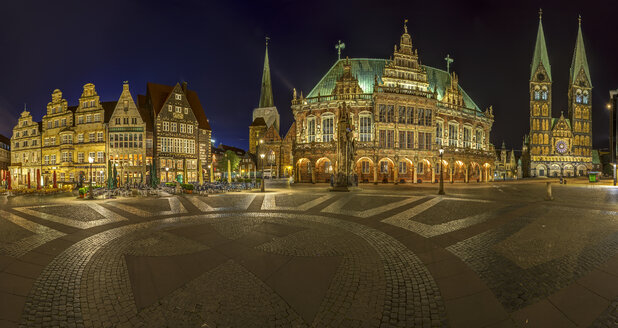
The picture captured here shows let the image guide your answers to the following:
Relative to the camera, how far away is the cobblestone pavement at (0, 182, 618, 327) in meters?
3.54

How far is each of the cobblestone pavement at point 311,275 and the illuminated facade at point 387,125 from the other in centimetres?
3073

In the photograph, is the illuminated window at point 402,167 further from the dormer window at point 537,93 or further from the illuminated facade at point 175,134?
the dormer window at point 537,93

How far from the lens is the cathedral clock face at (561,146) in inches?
3260

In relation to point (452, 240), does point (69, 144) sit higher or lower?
higher

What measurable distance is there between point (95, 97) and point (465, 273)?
53152mm

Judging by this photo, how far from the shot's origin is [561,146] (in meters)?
83.1

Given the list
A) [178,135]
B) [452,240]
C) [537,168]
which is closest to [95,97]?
[178,135]

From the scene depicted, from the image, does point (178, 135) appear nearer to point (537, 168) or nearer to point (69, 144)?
point (69, 144)

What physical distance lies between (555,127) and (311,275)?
376 feet

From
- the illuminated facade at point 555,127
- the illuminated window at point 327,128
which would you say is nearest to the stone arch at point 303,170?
the illuminated window at point 327,128

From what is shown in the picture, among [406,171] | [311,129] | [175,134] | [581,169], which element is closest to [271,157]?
[311,129]

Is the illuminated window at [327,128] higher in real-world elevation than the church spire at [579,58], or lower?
lower

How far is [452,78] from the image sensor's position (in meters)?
48.1

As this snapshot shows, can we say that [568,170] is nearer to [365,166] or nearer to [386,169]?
[386,169]
